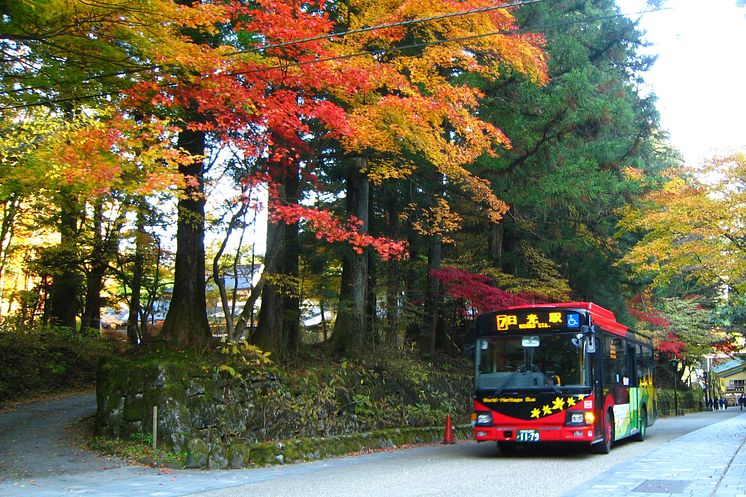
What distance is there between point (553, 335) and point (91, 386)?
1528 centimetres

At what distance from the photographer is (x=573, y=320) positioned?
1248cm

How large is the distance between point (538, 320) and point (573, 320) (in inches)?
26.1

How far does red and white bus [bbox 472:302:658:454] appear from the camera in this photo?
39.3ft

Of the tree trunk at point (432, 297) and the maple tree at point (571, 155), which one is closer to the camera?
the maple tree at point (571, 155)

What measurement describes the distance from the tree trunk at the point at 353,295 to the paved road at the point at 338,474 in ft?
12.8

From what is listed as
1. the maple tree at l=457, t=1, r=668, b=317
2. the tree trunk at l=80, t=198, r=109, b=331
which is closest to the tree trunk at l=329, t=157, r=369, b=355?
the maple tree at l=457, t=1, r=668, b=317

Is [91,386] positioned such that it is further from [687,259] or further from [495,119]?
[687,259]

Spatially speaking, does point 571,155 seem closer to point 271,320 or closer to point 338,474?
point 271,320

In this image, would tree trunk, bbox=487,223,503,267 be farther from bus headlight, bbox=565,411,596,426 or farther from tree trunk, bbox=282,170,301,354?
bus headlight, bbox=565,411,596,426

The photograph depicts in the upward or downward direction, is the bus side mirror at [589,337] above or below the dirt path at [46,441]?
above

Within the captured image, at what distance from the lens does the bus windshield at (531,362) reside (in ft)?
40.1

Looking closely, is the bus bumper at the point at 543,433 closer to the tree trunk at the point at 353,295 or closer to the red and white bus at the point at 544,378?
the red and white bus at the point at 544,378

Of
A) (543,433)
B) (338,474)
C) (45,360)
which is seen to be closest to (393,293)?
(543,433)

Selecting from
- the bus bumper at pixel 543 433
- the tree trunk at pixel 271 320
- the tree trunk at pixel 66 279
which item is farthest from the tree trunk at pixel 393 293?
the tree trunk at pixel 66 279
